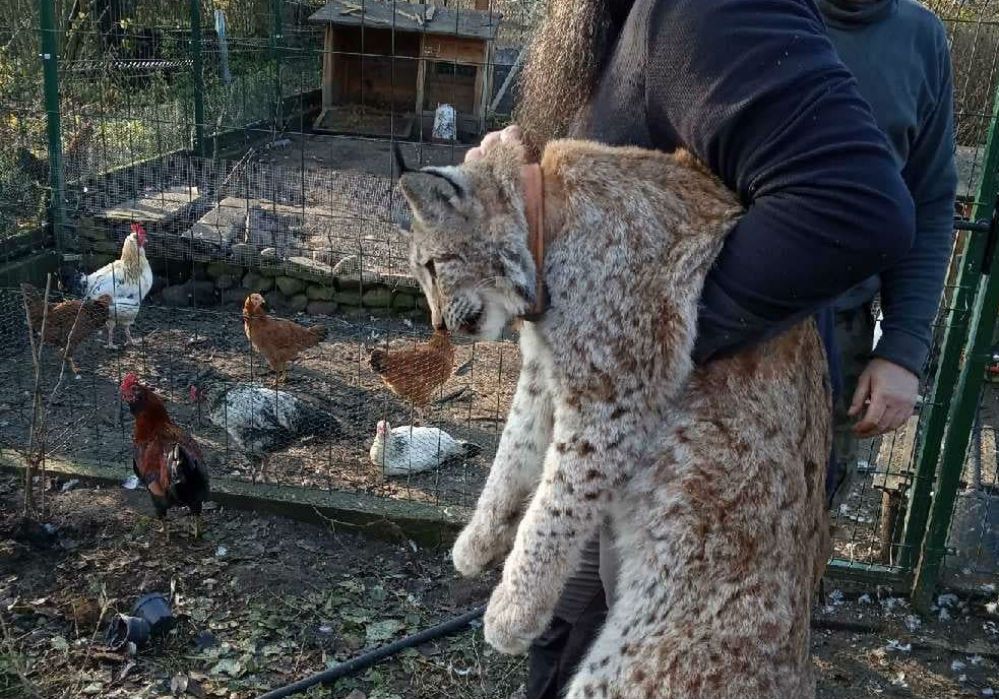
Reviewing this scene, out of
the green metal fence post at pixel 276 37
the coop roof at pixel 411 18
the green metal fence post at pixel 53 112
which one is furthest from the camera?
the coop roof at pixel 411 18

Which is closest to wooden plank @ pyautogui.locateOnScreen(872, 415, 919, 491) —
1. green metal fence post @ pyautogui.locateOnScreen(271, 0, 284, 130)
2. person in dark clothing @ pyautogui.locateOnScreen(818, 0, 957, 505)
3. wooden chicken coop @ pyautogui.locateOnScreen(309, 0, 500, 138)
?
person in dark clothing @ pyautogui.locateOnScreen(818, 0, 957, 505)

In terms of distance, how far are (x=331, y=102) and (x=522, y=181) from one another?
1209 cm

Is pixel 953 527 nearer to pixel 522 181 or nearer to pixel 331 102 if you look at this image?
pixel 522 181

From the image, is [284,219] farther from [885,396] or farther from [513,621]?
[885,396]

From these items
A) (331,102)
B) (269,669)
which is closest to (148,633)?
(269,669)

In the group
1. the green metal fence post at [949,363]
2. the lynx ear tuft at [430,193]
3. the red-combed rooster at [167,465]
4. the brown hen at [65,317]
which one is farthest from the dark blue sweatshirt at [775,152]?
the brown hen at [65,317]

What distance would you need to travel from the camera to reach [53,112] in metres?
7.91

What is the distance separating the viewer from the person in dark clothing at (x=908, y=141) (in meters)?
2.18

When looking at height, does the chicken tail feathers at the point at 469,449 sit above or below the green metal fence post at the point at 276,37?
below

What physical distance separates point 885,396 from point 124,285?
21.4 feet

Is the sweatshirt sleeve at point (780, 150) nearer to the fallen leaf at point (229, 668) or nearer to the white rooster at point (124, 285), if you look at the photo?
the fallen leaf at point (229, 668)

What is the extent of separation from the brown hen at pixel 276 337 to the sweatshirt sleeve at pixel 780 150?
513 centimetres

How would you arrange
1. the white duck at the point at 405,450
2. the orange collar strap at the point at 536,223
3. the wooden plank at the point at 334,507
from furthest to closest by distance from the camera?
the white duck at the point at 405,450
the wooden plank at the point at 334,507
the orange collar strap at the point at 536,223

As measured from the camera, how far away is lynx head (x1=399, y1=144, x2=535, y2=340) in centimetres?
189
